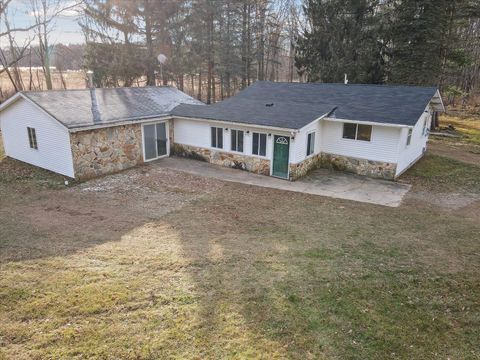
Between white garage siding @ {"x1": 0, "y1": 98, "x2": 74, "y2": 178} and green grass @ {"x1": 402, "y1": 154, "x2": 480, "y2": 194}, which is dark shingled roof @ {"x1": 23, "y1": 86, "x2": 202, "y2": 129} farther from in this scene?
green grass @ {"x1": 402, "y1": 154, "x2": 480, "y2": 194}

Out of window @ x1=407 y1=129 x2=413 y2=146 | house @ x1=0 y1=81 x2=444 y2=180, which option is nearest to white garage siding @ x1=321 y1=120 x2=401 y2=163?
house @ x1=0 y1=81 x2=444 y2=180

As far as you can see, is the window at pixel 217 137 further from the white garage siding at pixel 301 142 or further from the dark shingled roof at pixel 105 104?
the white garage siding at pixel 301 142

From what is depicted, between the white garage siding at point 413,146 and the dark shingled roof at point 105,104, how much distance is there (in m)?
11.0

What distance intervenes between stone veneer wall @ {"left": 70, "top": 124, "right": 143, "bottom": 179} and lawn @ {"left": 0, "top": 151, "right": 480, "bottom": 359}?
82.8 inches

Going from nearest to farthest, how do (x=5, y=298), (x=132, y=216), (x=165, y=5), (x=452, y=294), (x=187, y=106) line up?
(x=5, y=298) → (x=452, y=294) → (x=132, y=216) → (x=187, y=106) → (x=165, y=5)

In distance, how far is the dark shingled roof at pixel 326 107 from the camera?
559 inches

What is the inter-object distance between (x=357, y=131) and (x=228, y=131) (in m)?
5.78

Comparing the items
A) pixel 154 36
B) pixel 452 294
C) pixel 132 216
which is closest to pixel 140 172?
pixel 132 216

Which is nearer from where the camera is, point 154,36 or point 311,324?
point 311,324

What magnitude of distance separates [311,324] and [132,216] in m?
6.66

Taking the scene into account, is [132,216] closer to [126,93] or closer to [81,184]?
[81,184]

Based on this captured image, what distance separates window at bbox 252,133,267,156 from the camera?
48.1 ft

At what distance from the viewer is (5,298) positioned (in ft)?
20.1

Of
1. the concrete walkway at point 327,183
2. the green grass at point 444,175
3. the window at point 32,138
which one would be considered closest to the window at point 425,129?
Answer: the green grass at point 444,175
